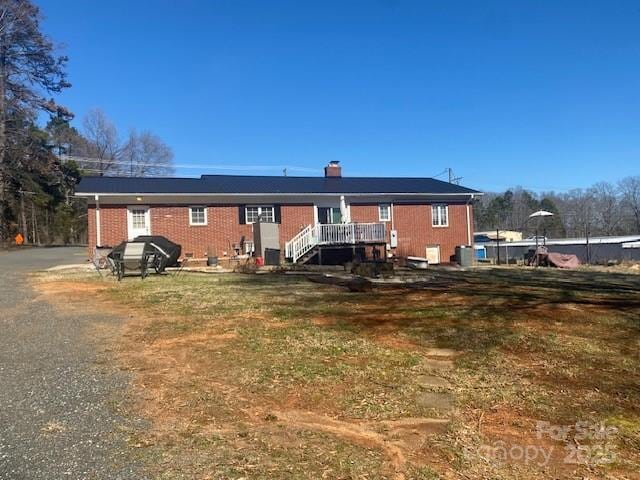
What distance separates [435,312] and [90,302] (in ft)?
20.4

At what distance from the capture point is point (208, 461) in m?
3.04

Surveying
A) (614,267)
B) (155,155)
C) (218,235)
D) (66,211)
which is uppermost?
(155,155)

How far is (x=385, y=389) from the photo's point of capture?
14.2ft

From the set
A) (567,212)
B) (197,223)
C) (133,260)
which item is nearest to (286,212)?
(197,223)

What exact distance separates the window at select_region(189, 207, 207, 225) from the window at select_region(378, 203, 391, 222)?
8226mm

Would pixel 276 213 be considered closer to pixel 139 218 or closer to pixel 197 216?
pixel 197 216

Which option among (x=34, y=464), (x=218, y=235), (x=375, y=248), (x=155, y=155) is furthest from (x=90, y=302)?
(x=155, y=155)

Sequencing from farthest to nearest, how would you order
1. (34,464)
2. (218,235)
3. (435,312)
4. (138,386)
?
(218,235), (435,312), (138,386), (34,464)

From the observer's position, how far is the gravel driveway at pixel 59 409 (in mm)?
3000

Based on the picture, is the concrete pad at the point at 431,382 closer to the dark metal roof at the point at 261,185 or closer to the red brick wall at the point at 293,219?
the dark metal roof at the point at 261,185

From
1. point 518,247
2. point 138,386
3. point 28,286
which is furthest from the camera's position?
point 518,247

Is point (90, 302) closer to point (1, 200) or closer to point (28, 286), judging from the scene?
point (28, 286)

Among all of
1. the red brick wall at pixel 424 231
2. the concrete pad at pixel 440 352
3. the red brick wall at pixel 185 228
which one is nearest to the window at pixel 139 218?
the red brick wall at pixel 185 228

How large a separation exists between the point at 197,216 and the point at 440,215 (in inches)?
464
